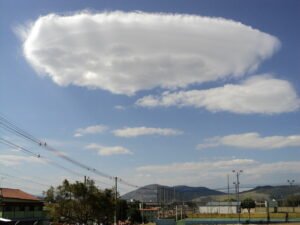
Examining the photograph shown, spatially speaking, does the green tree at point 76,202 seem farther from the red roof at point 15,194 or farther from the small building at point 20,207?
the red roof at point 15,194

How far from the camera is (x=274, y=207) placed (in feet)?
503

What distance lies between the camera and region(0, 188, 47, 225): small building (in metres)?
61.2

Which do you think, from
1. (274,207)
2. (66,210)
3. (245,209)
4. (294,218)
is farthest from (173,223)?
(245,209)

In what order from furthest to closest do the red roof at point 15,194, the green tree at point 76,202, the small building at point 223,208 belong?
the small building at point 223,208, the red roof at point 15,194, the green tree at point 76,202

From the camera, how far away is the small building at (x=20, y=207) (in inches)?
2410

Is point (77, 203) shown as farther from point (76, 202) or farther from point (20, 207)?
point (20, 207)

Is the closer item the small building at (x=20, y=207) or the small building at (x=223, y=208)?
the small building at (x=20, y=207)

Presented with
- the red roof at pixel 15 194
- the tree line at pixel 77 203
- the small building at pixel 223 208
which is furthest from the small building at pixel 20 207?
the small building at pixel 223 208

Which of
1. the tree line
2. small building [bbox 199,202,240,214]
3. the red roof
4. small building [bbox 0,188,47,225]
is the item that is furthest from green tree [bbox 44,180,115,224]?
small building [bbox 199,202,240,214]

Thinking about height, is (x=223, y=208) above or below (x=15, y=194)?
below

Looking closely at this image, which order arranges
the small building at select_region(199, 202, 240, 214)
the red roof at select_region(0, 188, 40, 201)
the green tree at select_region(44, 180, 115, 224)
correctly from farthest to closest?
the small building at select_region(199, 202, 240, 214), the red roof at select_region(0, 188, 40, 201), the green tree at select_region(44, 180, 115, 224)

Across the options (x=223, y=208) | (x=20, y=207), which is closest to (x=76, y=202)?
(x=20, y=207)

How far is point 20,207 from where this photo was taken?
66.5 metres

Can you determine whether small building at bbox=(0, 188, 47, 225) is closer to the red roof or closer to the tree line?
the red roof
